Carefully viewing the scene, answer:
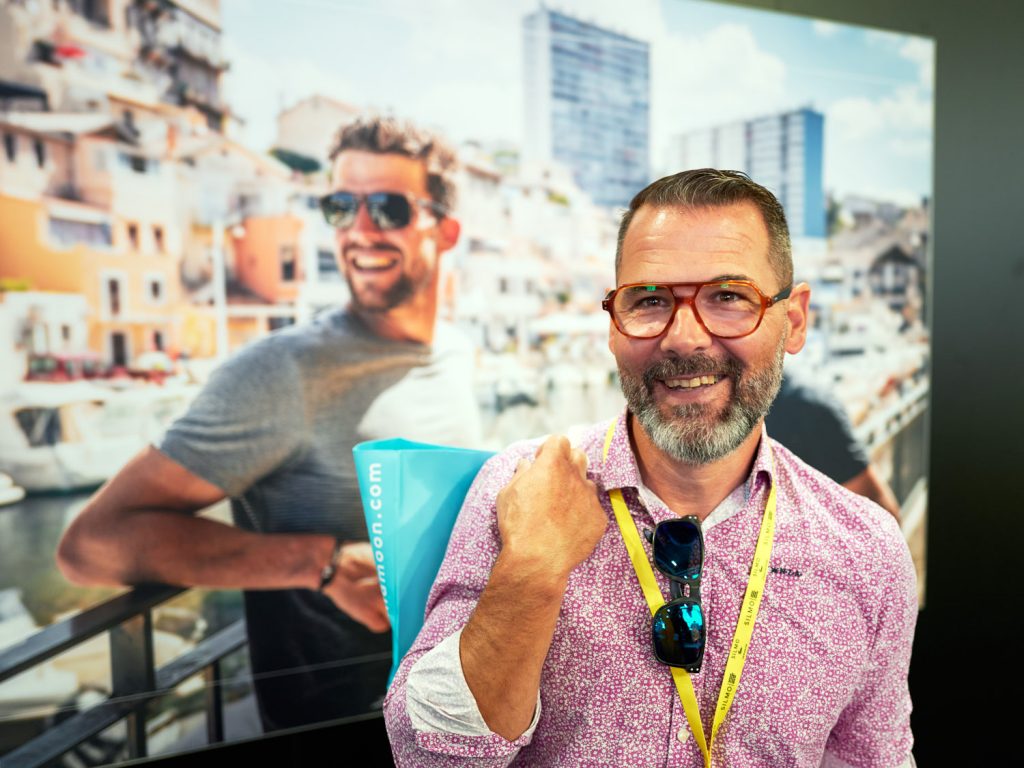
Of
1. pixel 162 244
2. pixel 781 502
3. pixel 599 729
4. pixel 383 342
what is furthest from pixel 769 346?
pixel 162 244

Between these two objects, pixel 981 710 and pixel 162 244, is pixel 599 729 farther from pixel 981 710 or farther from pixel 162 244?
pixel 981 710

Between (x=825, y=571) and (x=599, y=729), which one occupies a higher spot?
(x=825, y=571)

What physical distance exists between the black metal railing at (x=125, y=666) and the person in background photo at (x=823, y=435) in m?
2.19

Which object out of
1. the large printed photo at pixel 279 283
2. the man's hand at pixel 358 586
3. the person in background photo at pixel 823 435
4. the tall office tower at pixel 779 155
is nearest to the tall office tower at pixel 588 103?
the large printed photo at pixel 279 283

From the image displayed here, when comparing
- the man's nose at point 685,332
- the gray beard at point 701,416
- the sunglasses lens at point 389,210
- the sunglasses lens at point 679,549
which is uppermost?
the sunglasses lens at point 389,210

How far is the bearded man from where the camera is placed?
3.83ft

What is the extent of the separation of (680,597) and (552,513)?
0.86 ft

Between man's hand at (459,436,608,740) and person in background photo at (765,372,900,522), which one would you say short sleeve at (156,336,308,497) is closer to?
man's hand at (459,436,608,740)

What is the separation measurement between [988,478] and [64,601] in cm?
367

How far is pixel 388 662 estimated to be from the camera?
2607 millimetres

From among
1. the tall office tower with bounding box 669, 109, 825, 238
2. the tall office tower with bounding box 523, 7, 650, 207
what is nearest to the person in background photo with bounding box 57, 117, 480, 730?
the tall office tower with bounding box 523, 7, 650, 207

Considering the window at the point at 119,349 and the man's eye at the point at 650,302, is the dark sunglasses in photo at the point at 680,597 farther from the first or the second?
the window at the point at 119,349

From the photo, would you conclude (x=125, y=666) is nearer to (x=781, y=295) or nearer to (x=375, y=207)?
(x=375, y=207)

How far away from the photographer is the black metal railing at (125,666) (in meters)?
2.15
